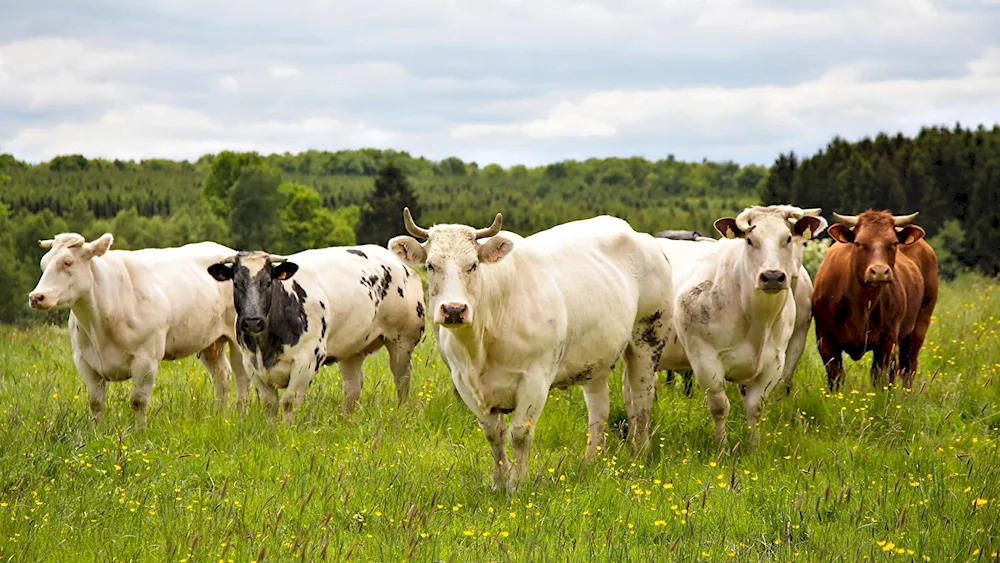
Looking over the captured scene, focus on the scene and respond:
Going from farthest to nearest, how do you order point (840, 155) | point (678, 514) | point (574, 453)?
point (840, 155)
point (574, 453)
point (678, 514)

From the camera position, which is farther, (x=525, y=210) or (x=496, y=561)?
(x=525, y=210)

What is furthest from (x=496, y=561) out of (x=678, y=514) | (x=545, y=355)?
(x=545, y=355)

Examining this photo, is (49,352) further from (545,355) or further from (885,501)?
(885,501)

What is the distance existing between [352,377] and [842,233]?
538 cm

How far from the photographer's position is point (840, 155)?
6575 cm

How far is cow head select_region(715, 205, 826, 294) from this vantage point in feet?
24.7

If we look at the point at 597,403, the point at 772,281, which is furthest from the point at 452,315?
the point at 772,281

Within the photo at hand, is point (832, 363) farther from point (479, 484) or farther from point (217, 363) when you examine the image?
point (217, 363)

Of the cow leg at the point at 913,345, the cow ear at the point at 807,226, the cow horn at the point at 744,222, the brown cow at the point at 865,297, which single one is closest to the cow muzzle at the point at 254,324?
the cow horn at the point at 744,222

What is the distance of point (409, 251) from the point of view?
6531mm

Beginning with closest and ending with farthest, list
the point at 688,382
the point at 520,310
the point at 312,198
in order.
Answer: the point at 520,310
the point at 688,382
the point at 312,198

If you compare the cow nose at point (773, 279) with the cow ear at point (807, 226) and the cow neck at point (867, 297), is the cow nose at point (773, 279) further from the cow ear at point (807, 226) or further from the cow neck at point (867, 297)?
the cow neck at point (867, 297)

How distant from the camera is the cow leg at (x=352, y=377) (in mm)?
10211

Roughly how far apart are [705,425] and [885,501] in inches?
112
